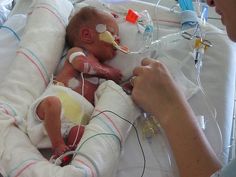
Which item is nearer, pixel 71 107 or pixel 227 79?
pixel 71 107

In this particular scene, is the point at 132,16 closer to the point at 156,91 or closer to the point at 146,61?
the point at 146,61

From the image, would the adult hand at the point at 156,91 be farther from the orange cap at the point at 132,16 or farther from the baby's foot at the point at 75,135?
the orange cap at the point at 132,16

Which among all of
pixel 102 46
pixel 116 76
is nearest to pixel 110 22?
pixel 102 46

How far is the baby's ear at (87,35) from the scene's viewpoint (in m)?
1.55

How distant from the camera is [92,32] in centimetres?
155

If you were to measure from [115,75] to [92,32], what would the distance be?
21 centimetres

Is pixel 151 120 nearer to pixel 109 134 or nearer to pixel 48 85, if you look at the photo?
pixel 109 134

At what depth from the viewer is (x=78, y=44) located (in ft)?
5.13

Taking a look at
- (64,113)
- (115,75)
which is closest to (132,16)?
(115,75)

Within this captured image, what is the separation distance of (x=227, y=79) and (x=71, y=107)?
0.62m

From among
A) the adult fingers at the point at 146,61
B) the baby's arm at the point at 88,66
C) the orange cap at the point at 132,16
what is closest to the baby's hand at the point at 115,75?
the baby's arm at the point at 88,66

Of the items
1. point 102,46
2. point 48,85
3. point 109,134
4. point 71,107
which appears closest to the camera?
point 109,134

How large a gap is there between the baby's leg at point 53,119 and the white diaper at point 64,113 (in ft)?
0.07

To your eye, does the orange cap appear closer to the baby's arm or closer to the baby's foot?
the baby's arm
